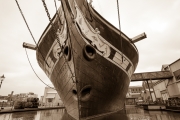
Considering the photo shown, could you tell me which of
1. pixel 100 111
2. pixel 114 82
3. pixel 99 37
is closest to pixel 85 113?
pixel 100 111

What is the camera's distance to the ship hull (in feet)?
13.3

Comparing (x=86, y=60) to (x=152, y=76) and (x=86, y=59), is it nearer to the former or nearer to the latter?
(x=86, y=59)

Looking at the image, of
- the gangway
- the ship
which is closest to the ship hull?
the ship

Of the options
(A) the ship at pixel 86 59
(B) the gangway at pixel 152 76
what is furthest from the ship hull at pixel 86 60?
(B) the gangway at pixel 152 76

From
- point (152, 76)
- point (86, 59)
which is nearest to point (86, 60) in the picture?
point (86, 59)

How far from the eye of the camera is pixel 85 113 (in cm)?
401

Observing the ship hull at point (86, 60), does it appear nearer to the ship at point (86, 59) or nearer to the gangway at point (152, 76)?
the ship at point (86, 59)

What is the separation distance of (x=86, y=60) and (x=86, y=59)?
0.12ft

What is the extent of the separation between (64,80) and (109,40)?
2.50 m

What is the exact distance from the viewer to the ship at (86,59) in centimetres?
404

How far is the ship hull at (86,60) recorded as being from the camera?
4043mm

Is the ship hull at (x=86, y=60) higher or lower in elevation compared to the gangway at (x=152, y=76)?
lower

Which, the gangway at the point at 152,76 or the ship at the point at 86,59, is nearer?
the ship at the point at 86,59

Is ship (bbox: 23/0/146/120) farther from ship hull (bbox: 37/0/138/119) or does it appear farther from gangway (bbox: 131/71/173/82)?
gangway (bbox: 131/71/173/82)
